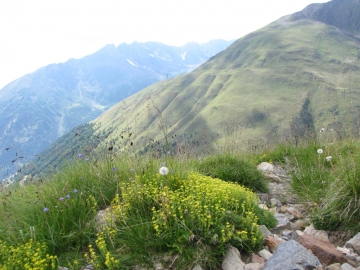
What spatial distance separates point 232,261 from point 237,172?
3976 millimetres

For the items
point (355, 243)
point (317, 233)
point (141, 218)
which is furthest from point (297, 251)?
point (141, 218)

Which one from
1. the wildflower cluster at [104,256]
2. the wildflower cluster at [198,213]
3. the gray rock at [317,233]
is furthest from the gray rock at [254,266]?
the wildflower cluster at [104,256]

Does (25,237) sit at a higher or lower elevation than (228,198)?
higher

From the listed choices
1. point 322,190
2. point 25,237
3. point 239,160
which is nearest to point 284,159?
point 239,160

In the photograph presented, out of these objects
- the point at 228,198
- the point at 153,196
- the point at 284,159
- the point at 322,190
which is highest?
the point at 153,196

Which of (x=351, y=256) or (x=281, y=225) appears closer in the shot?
(x=351, y=256)

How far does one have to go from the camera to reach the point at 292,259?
12.3 ft

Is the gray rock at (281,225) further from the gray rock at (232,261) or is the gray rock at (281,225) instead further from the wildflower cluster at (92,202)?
the wildflower cluster at (92,202)

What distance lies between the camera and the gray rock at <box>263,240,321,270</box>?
12.1ft

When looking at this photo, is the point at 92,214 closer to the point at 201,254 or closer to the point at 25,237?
the point at 25,237

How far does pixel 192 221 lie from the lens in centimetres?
429

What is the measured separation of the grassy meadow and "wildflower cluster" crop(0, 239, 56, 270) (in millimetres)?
15

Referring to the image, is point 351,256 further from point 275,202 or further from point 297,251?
point 275,202

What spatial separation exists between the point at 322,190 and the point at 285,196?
4.16 feet
